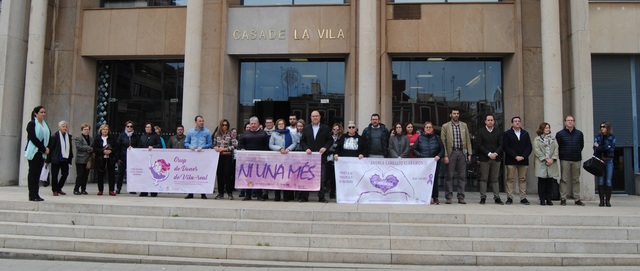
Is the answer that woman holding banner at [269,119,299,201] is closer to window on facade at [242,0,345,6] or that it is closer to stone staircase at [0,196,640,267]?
stone staircase at [0,196,640,267]

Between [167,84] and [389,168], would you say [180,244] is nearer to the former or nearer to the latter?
[389,168]

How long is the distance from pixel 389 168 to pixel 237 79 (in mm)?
7690

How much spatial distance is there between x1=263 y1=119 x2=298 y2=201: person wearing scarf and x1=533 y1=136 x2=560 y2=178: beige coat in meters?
5.73

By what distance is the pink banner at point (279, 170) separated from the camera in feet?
32.8

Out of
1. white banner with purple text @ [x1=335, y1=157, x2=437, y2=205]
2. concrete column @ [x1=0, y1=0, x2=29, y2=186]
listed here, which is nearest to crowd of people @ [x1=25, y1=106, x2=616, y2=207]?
white banner with purple text @ [x1=335, y1=157, x2=437, y2=205]

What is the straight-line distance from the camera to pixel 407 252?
6953 mm

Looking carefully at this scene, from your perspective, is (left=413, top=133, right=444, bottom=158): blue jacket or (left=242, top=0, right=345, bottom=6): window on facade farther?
(left=242, top=0, right=345, bottom=6): window on facade

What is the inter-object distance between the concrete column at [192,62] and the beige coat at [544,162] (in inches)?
381

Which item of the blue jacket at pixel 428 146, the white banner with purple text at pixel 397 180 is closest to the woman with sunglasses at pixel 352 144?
the white banner with purple text at pixel 397 180

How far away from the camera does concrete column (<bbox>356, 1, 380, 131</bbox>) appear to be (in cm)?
1324

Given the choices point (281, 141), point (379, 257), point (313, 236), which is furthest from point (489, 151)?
point (313, 236)

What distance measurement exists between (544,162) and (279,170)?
6167 millimetres

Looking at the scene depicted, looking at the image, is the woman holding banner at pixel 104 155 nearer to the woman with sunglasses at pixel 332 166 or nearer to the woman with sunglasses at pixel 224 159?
the woman with sunglasses at pixel 224 159

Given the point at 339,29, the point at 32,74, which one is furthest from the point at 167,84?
the point at 339,29
